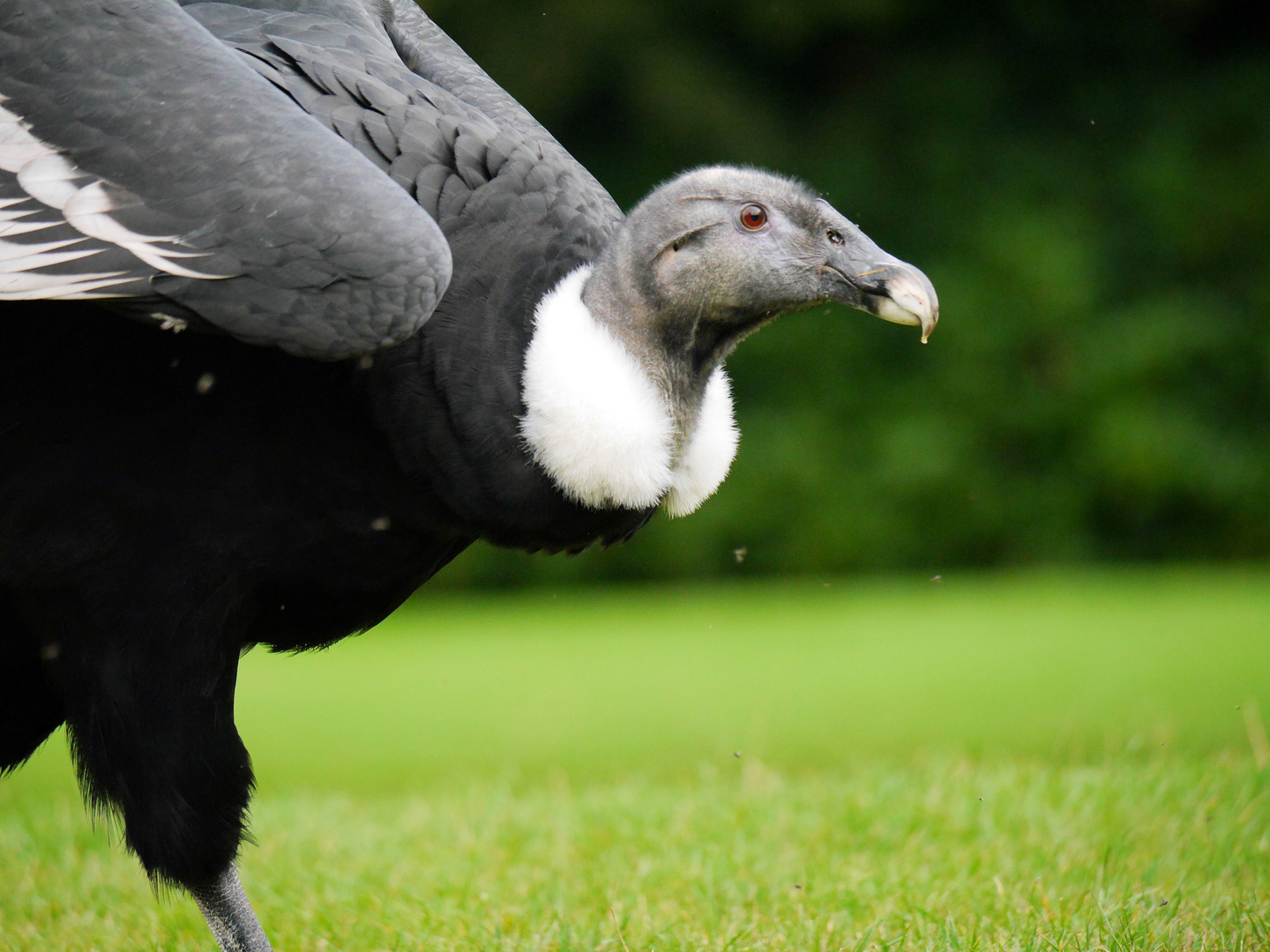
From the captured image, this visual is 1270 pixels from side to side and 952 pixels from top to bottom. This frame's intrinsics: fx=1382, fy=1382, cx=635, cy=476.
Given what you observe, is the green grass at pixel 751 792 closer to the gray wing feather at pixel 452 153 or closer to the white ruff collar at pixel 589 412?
the white ruff collar at pixel 589 412

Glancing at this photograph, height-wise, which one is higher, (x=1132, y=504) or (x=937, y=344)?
(x=937, y=344)

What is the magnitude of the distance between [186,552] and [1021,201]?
8.41 meters

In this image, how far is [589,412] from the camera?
2.26m

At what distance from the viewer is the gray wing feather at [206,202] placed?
6.82 feet

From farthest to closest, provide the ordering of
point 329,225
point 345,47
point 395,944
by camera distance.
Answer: point 345,47
point 395,944
point 329,225

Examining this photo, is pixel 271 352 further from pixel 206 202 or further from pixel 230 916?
pixel 230 916

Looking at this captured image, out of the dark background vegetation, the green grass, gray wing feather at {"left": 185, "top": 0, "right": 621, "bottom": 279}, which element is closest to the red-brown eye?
gray wing feather at {"left": 185, "top": 0, "right": 621, "bottom": 279}

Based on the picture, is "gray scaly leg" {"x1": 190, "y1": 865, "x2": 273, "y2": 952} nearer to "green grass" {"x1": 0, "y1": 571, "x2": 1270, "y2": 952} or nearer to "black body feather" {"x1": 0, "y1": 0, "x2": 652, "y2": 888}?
"black body feather" {"x1": 0, "y1": 0, "x2": 652, "y2": 888}

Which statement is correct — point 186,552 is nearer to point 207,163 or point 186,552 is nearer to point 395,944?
point 207,163

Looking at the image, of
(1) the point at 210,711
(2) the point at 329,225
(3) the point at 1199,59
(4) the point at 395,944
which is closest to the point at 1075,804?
(4) the point at 395,944

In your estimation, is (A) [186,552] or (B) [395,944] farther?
(B) [395,944]

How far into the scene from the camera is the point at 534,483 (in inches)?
90.5

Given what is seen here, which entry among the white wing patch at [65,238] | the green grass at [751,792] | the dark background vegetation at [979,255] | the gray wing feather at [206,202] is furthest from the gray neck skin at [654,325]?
the dark background vegetation at [979,255]

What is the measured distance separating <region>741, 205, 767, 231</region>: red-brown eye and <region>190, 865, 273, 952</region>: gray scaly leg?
1468mm
